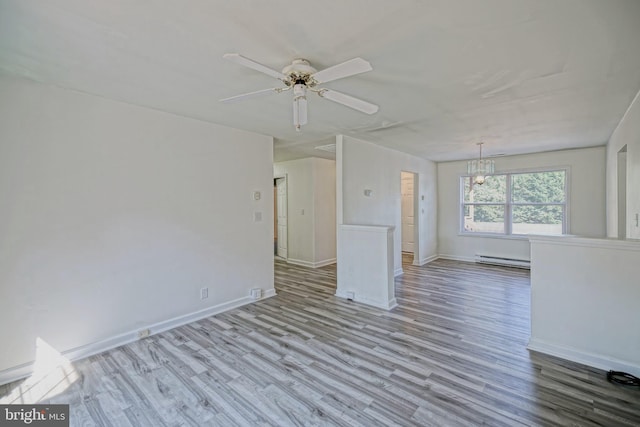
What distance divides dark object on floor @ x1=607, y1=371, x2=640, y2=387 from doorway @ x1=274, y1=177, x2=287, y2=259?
5.59 m

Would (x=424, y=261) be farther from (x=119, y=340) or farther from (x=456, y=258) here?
(x=119, y=340)

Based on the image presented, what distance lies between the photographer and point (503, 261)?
623cm

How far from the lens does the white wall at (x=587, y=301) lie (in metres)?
2.34

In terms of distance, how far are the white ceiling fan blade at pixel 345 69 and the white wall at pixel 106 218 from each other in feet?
7.13

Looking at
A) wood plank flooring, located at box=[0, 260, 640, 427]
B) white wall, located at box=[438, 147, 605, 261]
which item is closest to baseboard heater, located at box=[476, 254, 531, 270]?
white wall, located at box=[438, 147, 605, 261]

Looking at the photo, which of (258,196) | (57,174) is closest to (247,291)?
(258,196)

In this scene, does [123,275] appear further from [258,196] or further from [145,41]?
[145,41]

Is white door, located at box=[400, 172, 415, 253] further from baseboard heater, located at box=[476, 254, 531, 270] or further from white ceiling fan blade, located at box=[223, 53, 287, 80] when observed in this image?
white ceiling fan blade, located at box=[223, 53, 287, 80]

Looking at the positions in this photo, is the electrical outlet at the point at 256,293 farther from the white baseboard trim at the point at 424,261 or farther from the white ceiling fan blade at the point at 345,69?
the white baseboard trim at the point at 424,261

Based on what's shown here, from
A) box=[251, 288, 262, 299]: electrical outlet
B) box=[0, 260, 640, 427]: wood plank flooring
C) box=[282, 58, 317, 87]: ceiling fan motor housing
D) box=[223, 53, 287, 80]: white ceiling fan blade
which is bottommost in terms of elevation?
box=[0, 260, 640, 427]: wood plank flooring

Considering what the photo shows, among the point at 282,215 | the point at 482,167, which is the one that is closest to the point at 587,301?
the point at 482,167

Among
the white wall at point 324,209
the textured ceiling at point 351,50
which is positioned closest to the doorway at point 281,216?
the white wall at point 324,209

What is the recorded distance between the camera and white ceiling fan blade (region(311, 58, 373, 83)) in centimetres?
161

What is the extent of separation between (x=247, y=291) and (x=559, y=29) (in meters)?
4.03
